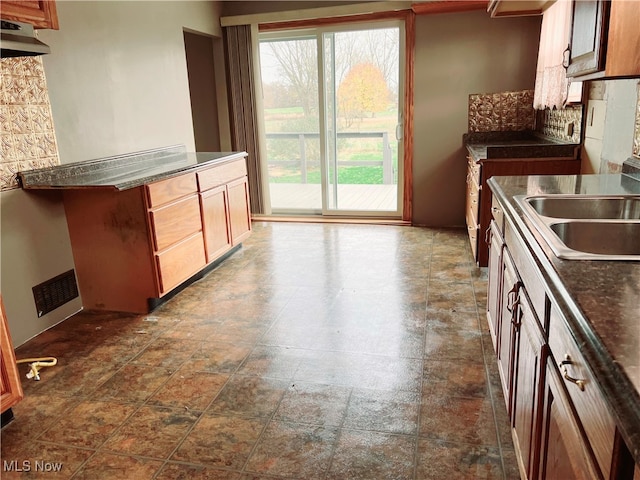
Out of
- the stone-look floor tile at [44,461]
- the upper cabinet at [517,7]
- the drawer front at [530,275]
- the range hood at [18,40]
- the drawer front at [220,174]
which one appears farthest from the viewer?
the drawer front at [220,174]

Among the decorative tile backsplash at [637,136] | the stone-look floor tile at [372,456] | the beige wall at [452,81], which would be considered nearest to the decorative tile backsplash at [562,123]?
the beige wall at [452,81]

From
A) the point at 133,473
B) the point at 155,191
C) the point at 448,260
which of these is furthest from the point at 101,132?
the point at 448,260

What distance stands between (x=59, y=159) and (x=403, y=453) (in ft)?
8.85

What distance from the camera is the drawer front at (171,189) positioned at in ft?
10.00

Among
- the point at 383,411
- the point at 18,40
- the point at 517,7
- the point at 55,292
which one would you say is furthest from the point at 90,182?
the point at 517,7

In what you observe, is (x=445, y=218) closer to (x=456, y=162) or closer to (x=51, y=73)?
(x=456, y=162)

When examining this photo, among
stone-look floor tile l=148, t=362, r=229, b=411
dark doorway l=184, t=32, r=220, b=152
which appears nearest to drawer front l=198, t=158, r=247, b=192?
dark doorway l=184, t=32, r=220, b=152

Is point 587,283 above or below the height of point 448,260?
above

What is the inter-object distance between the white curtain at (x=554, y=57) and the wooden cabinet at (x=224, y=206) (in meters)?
2.57

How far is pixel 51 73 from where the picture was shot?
9.82 feet

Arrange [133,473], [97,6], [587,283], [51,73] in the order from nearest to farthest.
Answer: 1. [587,283]
2. [133,473]
3. [51,73]
4. [97,6]

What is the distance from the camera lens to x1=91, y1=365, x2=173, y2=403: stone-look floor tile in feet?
7.47

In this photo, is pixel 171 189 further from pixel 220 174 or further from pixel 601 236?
pixel 601 236

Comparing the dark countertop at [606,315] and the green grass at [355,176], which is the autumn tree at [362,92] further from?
the dark countertop at [606,315]
